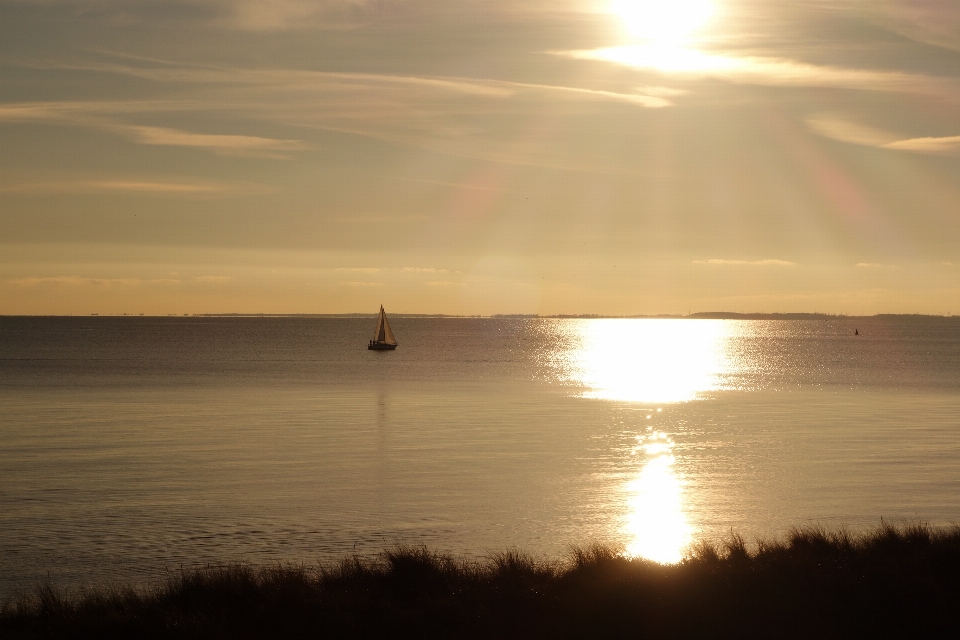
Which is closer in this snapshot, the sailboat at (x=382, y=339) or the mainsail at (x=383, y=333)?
the sailboat at (x=382, y=339)

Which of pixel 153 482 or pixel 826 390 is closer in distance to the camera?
pixel 153 482

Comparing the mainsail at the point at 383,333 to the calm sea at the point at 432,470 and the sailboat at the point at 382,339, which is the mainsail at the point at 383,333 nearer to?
the sailboat at the point at 382,339

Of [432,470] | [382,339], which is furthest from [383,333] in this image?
Result: [432,470]

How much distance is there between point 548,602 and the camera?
14984mm

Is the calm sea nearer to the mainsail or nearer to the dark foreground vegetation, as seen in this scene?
the dark foreground vegetation

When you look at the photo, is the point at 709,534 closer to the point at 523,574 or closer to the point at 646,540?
the point at 646,540

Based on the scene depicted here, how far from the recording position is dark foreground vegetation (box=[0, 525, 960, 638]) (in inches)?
548

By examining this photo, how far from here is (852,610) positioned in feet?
47.8

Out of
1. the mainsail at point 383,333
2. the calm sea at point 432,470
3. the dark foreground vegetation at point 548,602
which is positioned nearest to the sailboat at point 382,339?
the mainsail at point 383,333

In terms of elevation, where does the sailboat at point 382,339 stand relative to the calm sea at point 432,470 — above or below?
above

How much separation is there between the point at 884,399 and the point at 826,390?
10.8 m

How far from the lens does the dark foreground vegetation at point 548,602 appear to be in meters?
13.9

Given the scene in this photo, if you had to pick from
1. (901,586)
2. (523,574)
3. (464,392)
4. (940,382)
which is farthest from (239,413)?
(940,382)

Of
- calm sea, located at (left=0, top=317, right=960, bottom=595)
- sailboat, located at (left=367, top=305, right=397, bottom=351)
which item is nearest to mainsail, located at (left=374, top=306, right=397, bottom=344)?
sailboat, located at (left=367, top=305, right=397, bottom=351)
